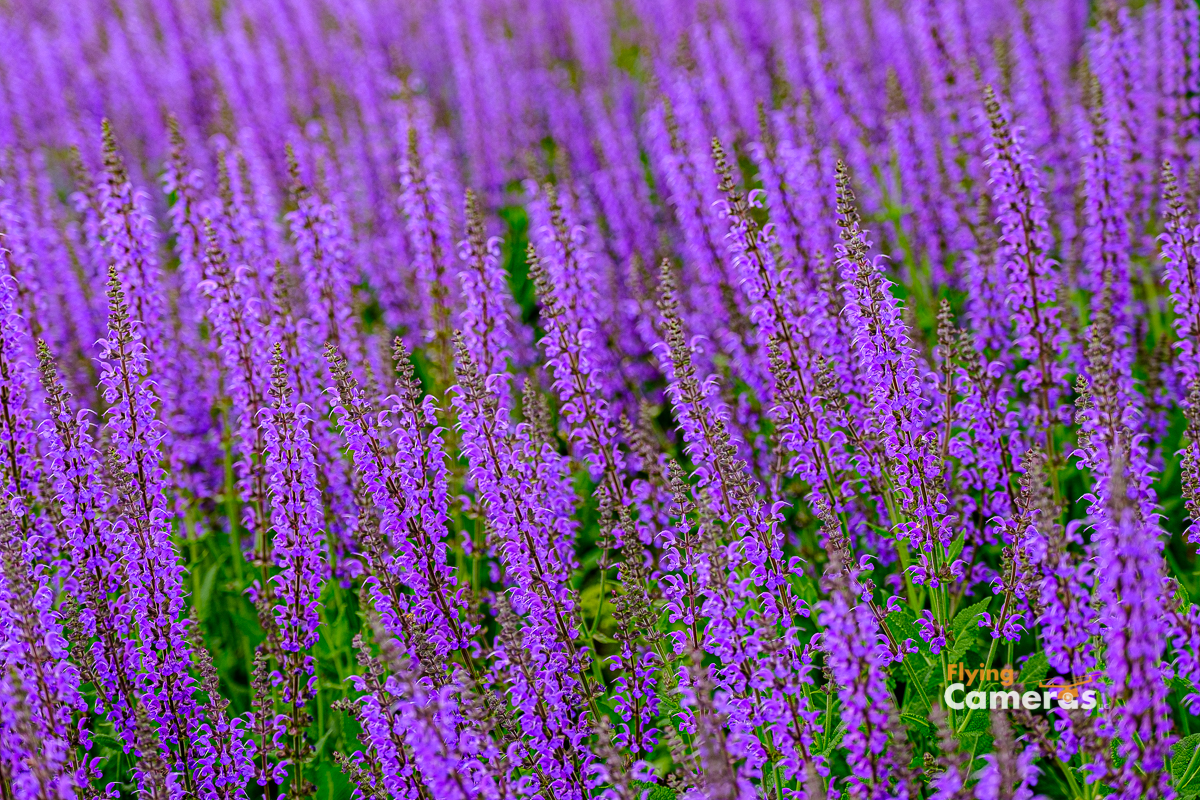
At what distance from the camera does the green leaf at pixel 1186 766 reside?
15.0ft

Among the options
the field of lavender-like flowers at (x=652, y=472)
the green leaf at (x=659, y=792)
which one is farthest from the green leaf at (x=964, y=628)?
the green leaf at (x=659, y=792)

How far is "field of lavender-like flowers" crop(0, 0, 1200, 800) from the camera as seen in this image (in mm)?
4250

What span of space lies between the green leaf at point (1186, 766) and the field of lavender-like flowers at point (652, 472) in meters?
0.03

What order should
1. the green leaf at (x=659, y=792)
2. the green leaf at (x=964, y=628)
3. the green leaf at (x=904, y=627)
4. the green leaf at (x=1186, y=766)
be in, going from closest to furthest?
the green leaf at (x=1186, y=766) < the green leaf at (x=659, y=792) < the green leaf at (x=964, y=628) < the green leaf at (x=904, y=627)

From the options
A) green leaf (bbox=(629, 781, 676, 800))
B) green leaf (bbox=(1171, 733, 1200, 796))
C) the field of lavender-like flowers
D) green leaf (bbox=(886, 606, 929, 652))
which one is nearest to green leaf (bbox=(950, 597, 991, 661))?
the field of lavender-like flowers

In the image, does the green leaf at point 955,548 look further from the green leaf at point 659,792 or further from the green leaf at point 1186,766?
the green leaf at point 659,792

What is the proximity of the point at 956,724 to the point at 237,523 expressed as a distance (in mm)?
5528

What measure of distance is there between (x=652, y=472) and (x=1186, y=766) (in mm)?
3078

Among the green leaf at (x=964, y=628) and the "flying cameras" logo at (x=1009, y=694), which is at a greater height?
the green leaf at (x=964, y=628)

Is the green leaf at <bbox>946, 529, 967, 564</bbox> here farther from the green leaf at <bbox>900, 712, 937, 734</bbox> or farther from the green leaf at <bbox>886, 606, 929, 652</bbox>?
the green leaf at <bbox>900, 712, 937, 734</bbox>

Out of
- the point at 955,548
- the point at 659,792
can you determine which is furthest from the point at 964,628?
Answer: the point at 659,792

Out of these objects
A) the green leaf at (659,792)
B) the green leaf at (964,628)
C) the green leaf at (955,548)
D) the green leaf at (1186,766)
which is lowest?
the green leaf at (1186,766)

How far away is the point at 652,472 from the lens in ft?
19.5

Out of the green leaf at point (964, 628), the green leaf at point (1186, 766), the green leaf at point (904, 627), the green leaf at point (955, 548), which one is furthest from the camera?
the green leaf at point (955, 548)
